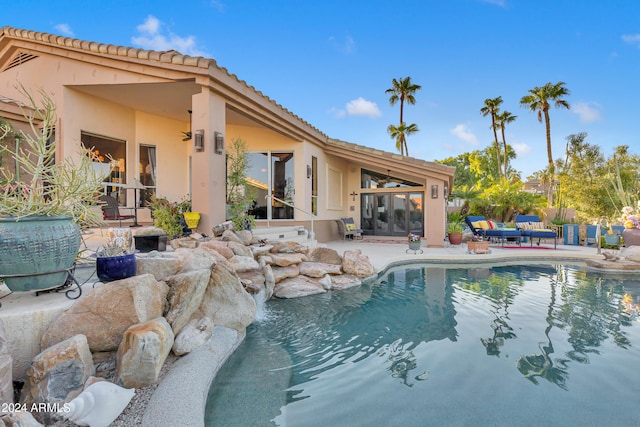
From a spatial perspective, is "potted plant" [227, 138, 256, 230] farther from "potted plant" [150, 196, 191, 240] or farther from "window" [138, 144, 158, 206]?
"window" [138, 144, 158, 206]

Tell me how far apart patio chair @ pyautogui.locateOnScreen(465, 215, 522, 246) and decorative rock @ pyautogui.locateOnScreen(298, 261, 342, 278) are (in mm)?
8016

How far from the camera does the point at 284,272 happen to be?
6.20 metres

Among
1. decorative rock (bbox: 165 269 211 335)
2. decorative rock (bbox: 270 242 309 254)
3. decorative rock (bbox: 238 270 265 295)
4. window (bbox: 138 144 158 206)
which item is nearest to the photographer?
decorative rock (bbox: 165 269 211 335)

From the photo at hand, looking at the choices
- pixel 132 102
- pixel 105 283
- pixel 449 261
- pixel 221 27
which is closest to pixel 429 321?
pixel 105 283

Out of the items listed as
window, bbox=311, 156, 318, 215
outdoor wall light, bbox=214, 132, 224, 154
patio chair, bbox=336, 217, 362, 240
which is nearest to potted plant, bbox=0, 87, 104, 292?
outdoor wall light, bbox=214, 132, 224, 154

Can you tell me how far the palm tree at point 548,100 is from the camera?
21.4 m

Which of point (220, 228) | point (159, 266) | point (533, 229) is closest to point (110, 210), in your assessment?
point (220, 228)

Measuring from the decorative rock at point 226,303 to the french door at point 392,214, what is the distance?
35.1 ft

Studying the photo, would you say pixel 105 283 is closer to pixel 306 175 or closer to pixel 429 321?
pixel 429 321

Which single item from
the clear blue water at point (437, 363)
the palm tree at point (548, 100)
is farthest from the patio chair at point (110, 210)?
the palm tree at point (548, 100)

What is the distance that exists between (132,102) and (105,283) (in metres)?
7.12

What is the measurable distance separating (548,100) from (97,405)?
27314mm

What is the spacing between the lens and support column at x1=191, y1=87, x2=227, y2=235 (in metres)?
6.36

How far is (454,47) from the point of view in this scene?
1438cm
